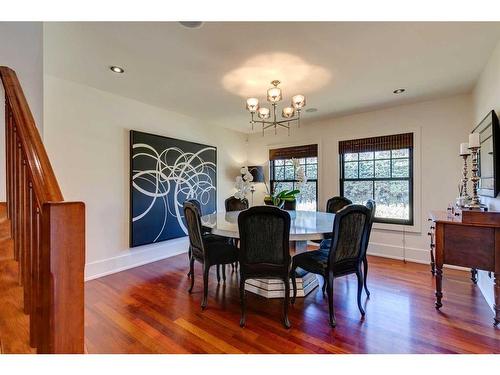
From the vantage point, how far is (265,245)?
2.17 meters

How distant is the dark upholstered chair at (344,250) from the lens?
7.07 ft

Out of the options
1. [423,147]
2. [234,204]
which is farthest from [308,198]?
[423,147]

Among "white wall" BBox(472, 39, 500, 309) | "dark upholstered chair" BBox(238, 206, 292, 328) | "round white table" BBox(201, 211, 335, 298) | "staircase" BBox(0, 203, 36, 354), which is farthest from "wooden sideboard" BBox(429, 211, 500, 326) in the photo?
"staircase" BBox(0, 203, 36, 354)

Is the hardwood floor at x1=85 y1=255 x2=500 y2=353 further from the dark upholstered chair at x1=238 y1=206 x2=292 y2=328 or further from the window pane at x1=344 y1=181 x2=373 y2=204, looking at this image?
the window pane at x1=344 y1=181 x2=373 y2=204

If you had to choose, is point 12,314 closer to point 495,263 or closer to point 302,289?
point 302,289

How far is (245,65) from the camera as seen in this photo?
262 cm

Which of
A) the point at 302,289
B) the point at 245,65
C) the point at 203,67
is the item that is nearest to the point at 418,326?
the point at 302,289

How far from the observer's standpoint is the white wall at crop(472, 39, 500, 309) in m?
2.33

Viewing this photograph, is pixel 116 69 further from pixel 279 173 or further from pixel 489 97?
pixel 489 97

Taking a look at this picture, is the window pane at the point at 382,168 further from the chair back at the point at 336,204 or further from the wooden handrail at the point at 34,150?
the wooden handrail at the point at 34,150

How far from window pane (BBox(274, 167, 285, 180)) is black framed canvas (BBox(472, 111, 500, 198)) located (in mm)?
3288

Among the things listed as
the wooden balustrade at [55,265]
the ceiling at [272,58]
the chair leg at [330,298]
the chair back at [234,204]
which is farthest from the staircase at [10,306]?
the chair back at [234,204]

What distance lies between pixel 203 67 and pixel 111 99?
163 centimetres

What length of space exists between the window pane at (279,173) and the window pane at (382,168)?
1871mm
